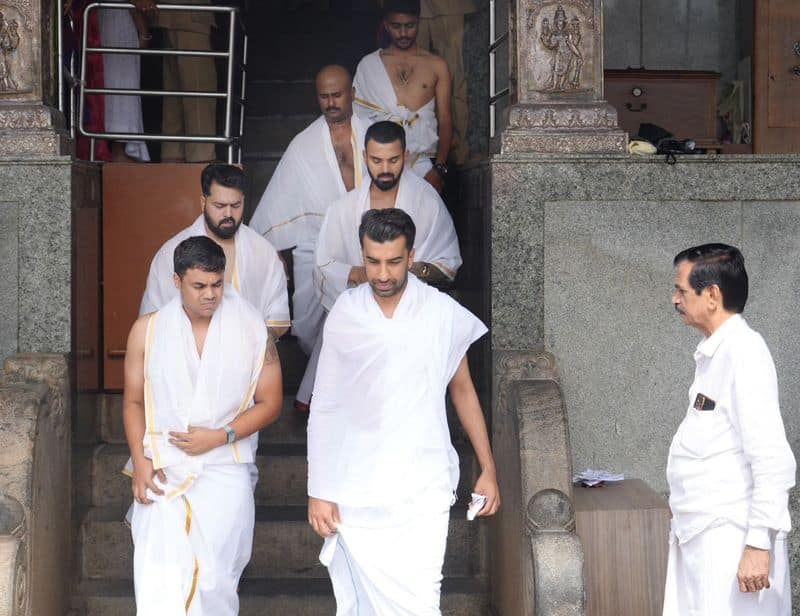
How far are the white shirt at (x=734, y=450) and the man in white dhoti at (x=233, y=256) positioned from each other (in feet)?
8.49

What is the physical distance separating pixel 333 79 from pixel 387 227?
105 inches

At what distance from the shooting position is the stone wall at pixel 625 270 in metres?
7.38

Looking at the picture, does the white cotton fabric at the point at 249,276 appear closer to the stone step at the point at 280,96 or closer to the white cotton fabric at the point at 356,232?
the white cotton fabric at the point at 356,232

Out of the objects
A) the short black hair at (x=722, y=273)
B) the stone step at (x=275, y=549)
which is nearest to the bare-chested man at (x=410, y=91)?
the stone step at (x=275, y=549)

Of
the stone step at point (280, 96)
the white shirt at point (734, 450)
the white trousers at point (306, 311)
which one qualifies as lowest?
the white shirt at point (734, 450)

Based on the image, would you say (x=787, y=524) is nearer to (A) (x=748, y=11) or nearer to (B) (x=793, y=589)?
(B) (x=793, y=589)

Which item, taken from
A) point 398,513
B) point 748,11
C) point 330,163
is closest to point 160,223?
point 330,163

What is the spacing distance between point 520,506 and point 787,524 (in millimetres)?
1465

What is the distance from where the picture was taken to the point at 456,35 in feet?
33.1

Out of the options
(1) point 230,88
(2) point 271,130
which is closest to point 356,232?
(1) point 230,88

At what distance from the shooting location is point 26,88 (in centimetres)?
746

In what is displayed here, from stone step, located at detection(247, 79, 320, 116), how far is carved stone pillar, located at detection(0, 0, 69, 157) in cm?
393

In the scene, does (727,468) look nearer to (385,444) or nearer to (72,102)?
(385,444)

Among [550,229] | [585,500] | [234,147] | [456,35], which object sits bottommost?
[585,500]
